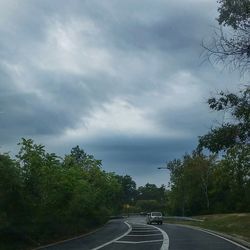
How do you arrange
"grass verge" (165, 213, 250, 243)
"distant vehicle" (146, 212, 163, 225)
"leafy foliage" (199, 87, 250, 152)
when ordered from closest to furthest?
"leafy foliage" (199, 87, 250, 152) → "grass verge" (165, 213, 250, 243) → "distant vehicle" (146, 212, 163, 225)

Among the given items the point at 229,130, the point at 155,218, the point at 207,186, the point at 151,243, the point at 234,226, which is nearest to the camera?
the point at 229,130

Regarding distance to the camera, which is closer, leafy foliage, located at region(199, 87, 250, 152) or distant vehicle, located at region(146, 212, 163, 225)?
leafy foliage, located at region(199, 87, 250, 152)

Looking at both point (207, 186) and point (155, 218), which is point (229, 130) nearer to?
point (155, 218)

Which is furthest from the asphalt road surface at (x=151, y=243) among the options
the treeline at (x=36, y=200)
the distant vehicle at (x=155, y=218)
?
the distant vehicle at (x=155, y=218)

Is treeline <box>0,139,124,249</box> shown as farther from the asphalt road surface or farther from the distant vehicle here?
the distant vehicle

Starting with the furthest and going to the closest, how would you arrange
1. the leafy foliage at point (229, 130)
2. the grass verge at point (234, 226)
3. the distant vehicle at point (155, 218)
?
the distant vehicle at point (155, 218) < the grass verge at point (234, 226) < the leafy foliage at point (229, 130)

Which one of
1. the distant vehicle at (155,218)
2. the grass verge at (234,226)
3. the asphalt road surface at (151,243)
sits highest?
the distant vehicle at (155,218)

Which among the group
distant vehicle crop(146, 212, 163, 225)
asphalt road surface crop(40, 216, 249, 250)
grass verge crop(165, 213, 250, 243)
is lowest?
asphalt road surface crop(40, 216, 249, 250)

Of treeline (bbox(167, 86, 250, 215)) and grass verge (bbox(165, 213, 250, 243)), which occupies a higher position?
treeline (bbox(167, 86, 250, 215))

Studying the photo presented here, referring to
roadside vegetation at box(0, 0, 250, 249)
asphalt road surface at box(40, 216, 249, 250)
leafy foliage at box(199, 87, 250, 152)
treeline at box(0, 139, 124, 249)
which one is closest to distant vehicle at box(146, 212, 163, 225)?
roadside vegetation at box(0, 0, 250, 249)

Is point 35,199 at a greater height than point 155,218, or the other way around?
point 155,218

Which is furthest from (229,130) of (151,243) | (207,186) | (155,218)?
(207,186)

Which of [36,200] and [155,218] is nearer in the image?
[36,200]

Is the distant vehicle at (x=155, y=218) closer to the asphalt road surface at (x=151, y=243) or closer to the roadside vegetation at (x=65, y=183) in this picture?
the roadside vegetation at (x=65, y=183)
